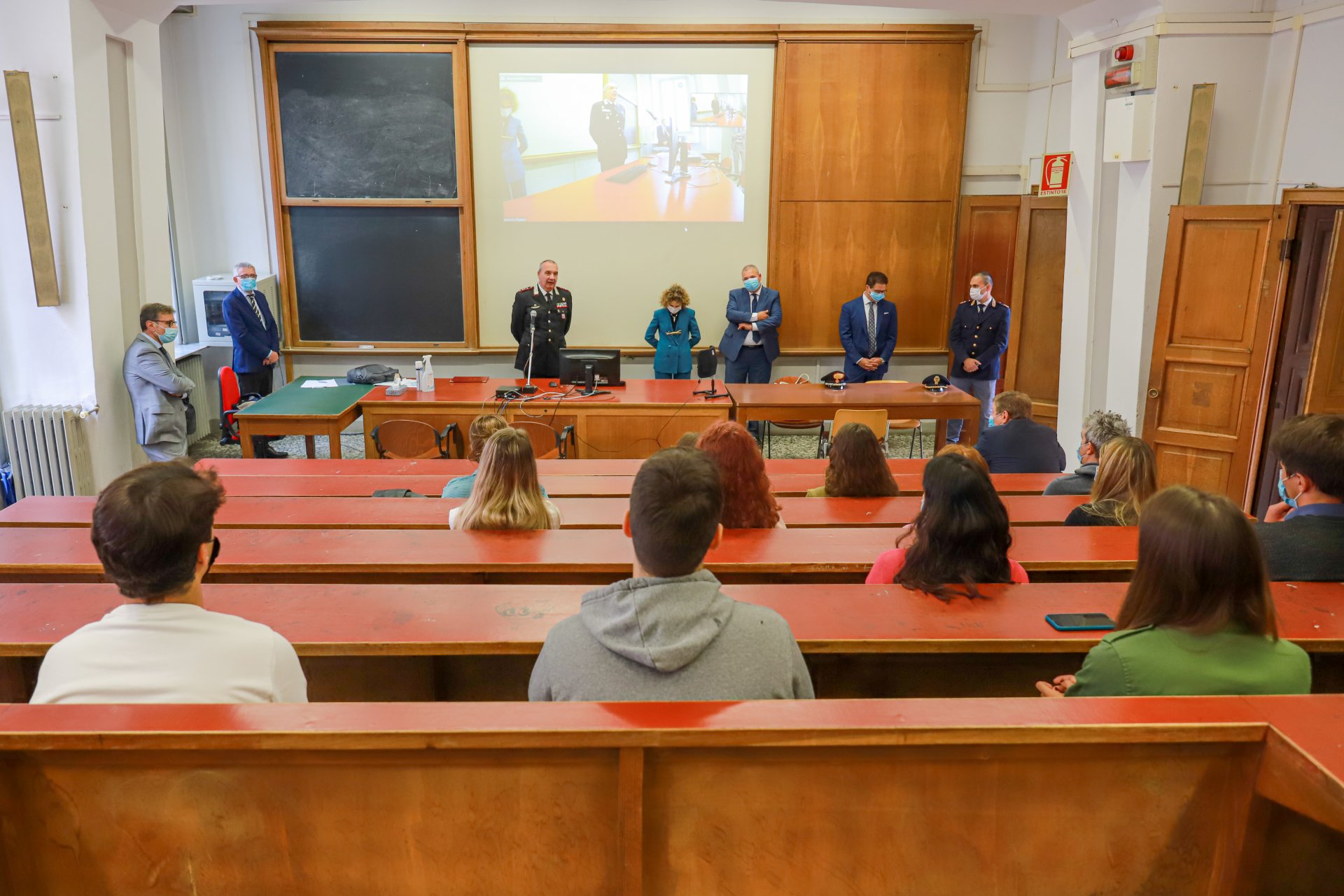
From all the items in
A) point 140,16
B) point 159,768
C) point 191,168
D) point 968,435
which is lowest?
point 968,435

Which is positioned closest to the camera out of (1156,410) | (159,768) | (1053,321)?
(159,768)

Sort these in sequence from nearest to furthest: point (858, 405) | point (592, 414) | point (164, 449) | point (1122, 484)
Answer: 1. point (1122, 484)
2. point (164, 449)
3. point (592, 414)
4. point (858, 405)

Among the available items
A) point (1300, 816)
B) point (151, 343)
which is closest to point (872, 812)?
point (1300, 816)

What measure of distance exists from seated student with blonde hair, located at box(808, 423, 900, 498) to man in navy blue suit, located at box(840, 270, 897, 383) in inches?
166

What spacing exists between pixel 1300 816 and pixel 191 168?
8.95 m

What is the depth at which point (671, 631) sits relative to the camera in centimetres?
162

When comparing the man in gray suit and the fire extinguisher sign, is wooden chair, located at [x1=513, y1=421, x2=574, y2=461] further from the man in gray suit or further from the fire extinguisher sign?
the fire extinguisher sign

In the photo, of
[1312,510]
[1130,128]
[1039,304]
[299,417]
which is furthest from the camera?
[1039,304]

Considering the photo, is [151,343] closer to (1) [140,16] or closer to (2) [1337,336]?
(1) [140,16]

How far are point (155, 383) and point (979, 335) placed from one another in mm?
5980

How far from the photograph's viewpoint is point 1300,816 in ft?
5.02

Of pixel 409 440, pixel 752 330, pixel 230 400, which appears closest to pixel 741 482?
pixel 409 440

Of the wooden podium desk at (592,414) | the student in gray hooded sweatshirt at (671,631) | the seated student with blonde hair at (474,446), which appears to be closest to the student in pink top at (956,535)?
the student in gray hooded sweatshirt at (671,631)

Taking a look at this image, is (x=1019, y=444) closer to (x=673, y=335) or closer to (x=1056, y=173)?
(x=1056, y=173)
